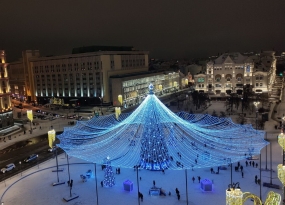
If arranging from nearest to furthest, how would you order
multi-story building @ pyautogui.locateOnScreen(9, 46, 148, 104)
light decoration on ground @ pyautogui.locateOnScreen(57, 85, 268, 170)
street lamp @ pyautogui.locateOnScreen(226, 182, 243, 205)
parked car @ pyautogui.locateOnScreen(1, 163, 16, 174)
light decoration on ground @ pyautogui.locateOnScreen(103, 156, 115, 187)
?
street lamp @ pyautogui.locateOnScreen(226, 182, 243, 205) < light decoration on ground @ pyautogui.locateOnScreen(103, 156, 115, 187) < light decoration on ground @ pyautogui.locateOnScreen(57, 85, 268, 170) < parked car @ pyautogui.locateOnScreen(1, 163, 16, 174) < multi-story building @ pyautogui.locateOnScreen(9, 46, 148, 104)

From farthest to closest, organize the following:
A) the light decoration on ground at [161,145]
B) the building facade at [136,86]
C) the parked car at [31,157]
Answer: the building facade at [136,86] → the parked car at [31,157] → the light decoration on ground at [161,145]

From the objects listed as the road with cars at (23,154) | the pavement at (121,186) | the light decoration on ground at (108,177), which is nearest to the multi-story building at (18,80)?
the road with cars at (23,154)

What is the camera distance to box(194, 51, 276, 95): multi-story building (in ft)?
245

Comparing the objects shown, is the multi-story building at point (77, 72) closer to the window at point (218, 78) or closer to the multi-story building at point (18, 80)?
the multi-story building at point (18, 80)

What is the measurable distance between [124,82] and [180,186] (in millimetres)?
44983

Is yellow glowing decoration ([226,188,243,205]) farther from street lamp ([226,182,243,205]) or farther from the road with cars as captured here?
the road with cars

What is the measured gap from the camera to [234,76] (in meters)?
76.4

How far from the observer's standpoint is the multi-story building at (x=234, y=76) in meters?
74.6

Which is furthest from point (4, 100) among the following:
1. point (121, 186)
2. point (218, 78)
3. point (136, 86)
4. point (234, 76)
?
point (234, 76)

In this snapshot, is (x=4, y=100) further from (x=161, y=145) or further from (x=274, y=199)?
(x=274, y=199)

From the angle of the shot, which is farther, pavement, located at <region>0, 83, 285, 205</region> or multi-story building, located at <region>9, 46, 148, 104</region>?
multi-story building, located at <region>9, 46, 148, 104</region>

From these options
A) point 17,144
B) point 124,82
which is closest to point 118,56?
point 124,82

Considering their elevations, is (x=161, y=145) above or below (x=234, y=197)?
below

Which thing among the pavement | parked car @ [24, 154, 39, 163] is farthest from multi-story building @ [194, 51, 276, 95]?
parked car @ [24, 154, 39, 163]
